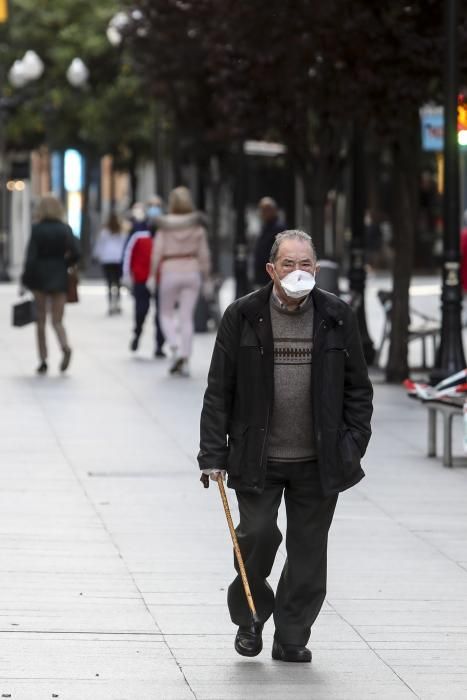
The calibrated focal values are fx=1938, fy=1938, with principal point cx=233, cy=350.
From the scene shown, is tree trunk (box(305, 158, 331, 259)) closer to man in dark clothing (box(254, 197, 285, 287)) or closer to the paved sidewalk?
man in dark clothing (box(254, 197, 285, 287))

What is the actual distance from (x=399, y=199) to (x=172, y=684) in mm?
12781

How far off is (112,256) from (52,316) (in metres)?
11.4

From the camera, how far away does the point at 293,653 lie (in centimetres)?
698

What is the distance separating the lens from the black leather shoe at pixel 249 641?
22.7 feet

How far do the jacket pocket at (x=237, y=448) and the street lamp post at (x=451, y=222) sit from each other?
30.1 ft

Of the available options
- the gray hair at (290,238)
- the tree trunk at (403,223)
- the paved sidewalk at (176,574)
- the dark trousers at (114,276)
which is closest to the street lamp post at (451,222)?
the paved sidewalk at (176,574)

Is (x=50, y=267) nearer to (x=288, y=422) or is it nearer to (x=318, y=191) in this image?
(x=318, y=191)

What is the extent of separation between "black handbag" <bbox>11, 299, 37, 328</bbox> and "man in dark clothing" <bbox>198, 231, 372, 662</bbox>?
12.6 meters

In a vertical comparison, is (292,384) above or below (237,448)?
above

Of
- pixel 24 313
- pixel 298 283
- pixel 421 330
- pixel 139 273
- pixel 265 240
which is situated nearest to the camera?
pixel 298 283

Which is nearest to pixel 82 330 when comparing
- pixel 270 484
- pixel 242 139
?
pixel 242 139

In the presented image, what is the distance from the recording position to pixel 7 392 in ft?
56.9

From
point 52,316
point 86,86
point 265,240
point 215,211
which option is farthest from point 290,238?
point 86,86

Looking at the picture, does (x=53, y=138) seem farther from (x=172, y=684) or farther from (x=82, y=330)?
(x=172, y=684)
